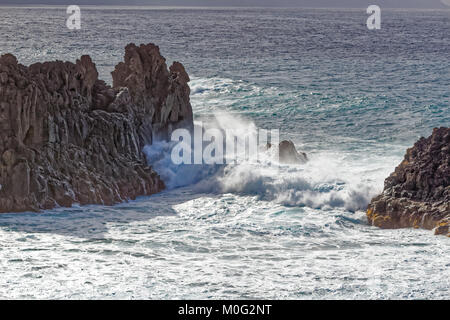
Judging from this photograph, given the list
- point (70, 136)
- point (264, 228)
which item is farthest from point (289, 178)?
point (70, 136)

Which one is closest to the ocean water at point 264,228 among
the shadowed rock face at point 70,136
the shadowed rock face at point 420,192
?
the shadowed rock face at point 420,192

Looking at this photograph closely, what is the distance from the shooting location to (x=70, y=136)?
71.4 feet

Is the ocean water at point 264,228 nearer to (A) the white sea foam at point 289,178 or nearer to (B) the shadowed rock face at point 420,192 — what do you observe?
(A) the white sea foam at point 289,178

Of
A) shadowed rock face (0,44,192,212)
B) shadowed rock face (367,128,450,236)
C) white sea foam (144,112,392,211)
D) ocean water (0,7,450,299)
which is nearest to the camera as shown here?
ocean water (0,7,450,299)

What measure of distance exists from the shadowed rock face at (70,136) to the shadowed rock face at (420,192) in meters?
6.89

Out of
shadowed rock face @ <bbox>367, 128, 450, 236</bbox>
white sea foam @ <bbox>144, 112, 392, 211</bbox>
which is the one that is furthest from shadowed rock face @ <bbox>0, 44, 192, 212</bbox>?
shadowed rock face @ <bbox>367, 128, 450, 236</bbox>

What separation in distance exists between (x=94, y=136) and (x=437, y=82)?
92.7 feet

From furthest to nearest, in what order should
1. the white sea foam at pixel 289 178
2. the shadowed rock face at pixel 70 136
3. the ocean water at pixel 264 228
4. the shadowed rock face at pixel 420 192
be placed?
1. the white sea foam at pixel 289 178
2. the shadowed rock face at pixel 70 136
3. the shadowed rock face at pixel 420 192
4. the ocean water at pixel 264 228

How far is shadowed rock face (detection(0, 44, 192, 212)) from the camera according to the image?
20000 millimetres

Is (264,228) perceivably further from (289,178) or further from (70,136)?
(70,136)

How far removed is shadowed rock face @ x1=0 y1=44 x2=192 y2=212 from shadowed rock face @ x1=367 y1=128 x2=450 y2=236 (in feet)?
22.6

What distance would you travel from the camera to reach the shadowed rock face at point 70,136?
2000 cm

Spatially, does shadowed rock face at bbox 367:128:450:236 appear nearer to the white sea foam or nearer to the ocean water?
the ocean water
